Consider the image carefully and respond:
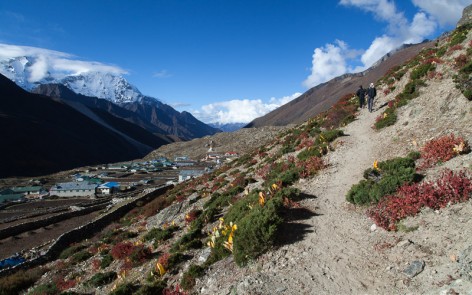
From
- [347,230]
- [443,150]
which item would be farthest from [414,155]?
[347,230]

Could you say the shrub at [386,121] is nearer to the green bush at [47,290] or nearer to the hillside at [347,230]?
the hillside at [347,230]

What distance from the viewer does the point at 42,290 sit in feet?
57.9

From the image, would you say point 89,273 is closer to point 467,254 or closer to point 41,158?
point 467,254

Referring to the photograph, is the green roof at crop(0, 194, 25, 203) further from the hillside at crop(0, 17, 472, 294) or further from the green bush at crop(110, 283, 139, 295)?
the green bush at crop(110, 283, 139, 295)

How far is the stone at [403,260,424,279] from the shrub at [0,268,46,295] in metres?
21.9

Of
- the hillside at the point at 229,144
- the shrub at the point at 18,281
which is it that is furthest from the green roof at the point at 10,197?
the hillside at the point at 229,144

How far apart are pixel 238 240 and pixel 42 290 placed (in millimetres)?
13454

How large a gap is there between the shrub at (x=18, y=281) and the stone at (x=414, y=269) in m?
21.9

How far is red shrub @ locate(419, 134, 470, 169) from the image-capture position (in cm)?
1266

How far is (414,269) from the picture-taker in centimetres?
824

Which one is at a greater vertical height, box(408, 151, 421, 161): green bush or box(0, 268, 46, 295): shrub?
box(408, 151, 421, 161): green bush

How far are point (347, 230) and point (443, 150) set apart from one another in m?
5.79

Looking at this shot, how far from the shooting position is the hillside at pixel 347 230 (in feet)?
28.3

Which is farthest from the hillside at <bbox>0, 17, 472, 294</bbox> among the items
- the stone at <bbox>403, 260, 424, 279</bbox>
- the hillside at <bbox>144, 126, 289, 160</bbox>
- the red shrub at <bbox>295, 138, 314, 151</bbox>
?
the hillside at <bbox>144, 126, 289, 160</bbox>
